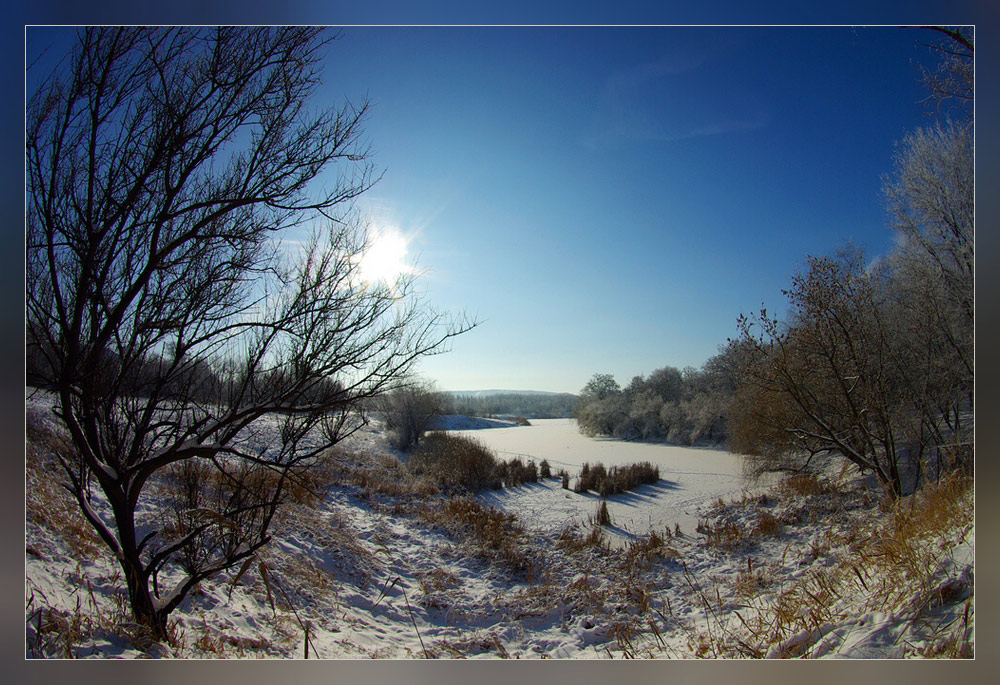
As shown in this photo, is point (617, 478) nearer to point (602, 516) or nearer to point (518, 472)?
point (602, 516)

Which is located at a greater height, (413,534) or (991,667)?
(413,534)

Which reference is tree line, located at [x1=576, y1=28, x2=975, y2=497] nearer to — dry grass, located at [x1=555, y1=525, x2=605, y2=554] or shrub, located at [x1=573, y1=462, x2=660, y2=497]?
shrub, located at [x1=573, y1=462, x2=660, y2=497]

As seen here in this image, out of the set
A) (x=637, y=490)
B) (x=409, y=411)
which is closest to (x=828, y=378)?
(x=637, y=490)

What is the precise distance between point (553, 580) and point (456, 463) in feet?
3.28

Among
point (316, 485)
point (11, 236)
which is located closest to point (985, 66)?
point (316, 485)

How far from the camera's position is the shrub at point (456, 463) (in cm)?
278

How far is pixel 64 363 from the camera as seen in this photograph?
157cm

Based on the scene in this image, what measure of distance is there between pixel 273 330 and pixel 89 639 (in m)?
1.43

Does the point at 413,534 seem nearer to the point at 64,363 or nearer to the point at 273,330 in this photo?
the point at 273,330

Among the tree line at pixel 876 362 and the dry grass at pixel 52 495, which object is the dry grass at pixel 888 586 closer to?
the tree line at pixel 876 362

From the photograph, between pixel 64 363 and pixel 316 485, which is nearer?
pixel 64 363

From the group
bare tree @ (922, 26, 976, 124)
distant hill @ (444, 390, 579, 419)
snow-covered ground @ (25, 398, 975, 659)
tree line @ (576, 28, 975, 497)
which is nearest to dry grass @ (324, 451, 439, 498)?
snow-covered ground @ (25, 398, 975, 659)

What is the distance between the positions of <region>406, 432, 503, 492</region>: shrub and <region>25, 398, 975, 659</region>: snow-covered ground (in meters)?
0.11

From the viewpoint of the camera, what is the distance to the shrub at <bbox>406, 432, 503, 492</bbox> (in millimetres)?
2775
